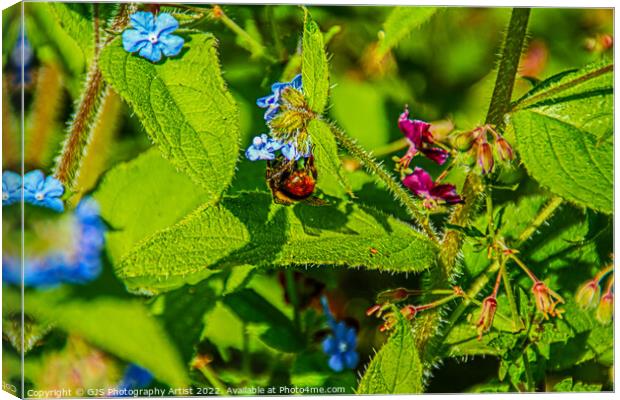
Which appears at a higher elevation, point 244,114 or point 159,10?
point 159,10

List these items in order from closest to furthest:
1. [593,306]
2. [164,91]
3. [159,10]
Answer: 1. [164,91]
2. [159,10]
3. [593,306]

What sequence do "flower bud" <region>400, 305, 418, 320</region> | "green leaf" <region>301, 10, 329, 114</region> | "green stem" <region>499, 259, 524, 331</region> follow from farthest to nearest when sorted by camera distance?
"flower bud" <region>400, 305, 418, 320</region>, "green stem" <region>499, 259, 524, 331</region>, "green leaf" <region>301, 10, 329, 114</region>

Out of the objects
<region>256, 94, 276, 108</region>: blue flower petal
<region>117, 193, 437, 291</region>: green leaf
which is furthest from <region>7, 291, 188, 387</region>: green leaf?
<region>256, 94, 276, 108</region>: blue flower petal

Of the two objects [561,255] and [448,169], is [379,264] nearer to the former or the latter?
[448,169]

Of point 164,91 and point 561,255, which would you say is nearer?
point 164,91

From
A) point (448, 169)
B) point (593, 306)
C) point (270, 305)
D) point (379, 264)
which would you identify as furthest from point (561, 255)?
point (270, 305)

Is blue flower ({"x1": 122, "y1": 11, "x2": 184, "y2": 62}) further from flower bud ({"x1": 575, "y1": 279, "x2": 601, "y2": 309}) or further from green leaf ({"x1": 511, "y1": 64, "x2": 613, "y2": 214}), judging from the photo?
flower bud ({"x1": 575, "y1": 279, "x2": 601, "y2": 309})
